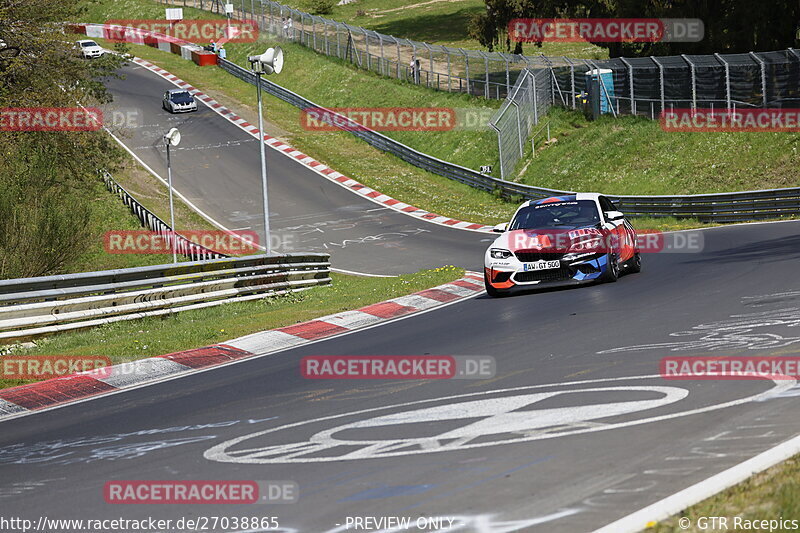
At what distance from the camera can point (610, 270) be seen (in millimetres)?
15844

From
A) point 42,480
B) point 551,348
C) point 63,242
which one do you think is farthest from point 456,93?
point 42,480

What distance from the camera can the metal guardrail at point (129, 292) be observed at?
580 inches

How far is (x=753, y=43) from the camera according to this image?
131ft

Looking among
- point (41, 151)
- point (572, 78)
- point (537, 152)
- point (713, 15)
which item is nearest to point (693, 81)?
point (713, 15)

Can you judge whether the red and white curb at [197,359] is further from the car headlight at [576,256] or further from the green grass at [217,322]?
the car headlight at [576,256]

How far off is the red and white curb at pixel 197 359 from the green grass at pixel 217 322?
392mm

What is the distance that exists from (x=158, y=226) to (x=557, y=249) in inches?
819

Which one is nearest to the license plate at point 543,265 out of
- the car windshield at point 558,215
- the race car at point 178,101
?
the car windshield at point 558,215

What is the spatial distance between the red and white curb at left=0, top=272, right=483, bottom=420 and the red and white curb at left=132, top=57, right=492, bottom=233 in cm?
1508

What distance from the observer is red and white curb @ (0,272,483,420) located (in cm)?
1057

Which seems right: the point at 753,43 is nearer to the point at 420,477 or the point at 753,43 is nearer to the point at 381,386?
the point at 381,386

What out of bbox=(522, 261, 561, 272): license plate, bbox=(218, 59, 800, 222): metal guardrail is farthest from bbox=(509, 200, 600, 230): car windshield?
bbox=(218, 59, 800, 222): metal guardrail

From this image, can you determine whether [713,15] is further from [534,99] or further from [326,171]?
A: [326,171]

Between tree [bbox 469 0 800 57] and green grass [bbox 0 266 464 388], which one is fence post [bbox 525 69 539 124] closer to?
tree [bbox 469 0 800 57]
